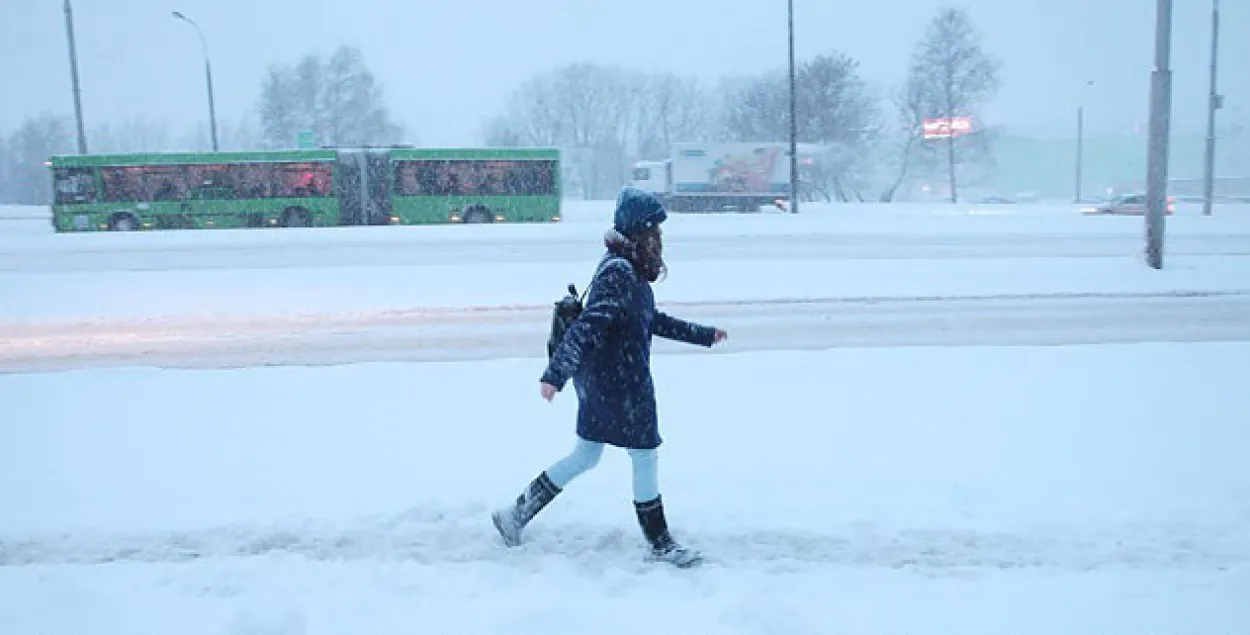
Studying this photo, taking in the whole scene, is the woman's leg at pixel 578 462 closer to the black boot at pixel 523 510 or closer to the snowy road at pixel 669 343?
the black boot at pixel 523 510

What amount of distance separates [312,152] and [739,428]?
27052mm

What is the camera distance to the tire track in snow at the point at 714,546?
4.35 meters

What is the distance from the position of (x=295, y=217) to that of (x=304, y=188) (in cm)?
101

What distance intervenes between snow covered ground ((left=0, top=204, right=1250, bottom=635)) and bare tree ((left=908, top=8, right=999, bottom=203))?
4848cm

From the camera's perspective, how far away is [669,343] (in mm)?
10188

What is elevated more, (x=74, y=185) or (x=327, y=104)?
(x=327, y=104)

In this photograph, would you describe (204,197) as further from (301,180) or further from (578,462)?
(578,462)

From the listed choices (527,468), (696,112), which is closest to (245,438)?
(527,468)

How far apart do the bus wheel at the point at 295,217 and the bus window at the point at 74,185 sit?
233 inches

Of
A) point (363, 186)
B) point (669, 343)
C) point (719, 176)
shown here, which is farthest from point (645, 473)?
point (719, 176)

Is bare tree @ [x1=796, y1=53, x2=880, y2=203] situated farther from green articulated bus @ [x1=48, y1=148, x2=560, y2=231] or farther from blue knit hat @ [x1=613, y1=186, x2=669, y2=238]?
blue knit hat @ [x1=613, y1=186, x2=669, y2=238]

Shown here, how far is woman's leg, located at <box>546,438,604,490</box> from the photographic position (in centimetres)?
436

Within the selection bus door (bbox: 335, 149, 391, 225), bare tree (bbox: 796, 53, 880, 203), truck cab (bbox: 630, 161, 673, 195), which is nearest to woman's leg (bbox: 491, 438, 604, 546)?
bus door (bbox: 335, 149, 391, 225)

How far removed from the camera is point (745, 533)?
15.4 ft
